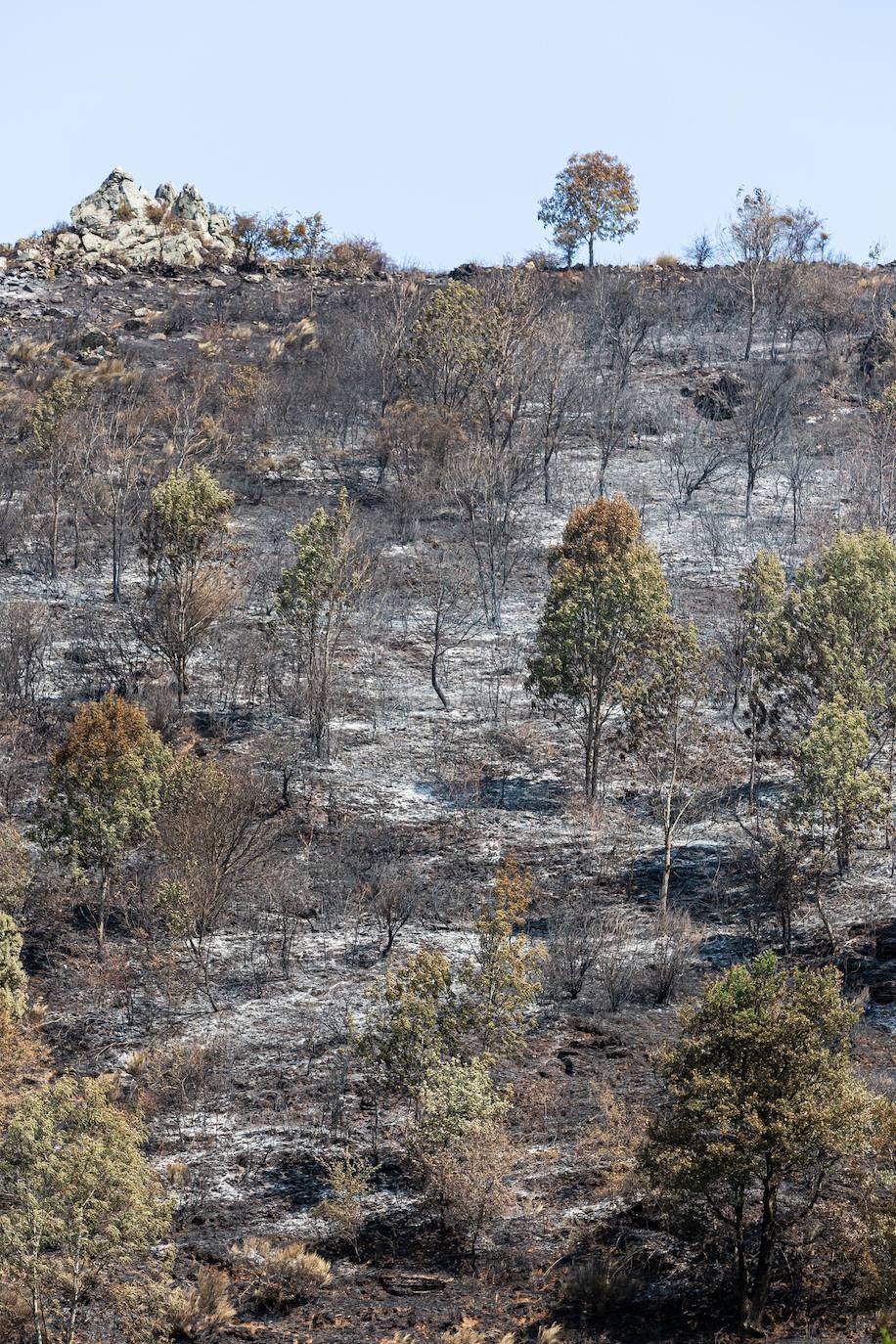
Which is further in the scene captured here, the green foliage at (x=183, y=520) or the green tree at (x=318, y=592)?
Answer: the green foliage at (x=183, y=520)

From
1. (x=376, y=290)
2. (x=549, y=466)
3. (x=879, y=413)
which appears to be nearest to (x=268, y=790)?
(x=549, y=466)

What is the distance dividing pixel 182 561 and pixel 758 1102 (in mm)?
25782

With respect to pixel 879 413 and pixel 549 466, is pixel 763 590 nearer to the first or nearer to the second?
pixel 549 466

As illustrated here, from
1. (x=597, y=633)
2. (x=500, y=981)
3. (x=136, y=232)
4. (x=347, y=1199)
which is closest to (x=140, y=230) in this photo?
(x=136, y=232)

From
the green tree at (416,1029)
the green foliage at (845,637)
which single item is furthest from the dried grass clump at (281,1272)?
the green foliage at (845,637)

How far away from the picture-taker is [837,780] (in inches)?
1130

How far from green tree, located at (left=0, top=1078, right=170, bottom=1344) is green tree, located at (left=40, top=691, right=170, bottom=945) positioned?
35.1 ft

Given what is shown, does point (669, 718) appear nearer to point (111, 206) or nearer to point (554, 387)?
point (554, 387)

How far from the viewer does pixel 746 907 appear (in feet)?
105

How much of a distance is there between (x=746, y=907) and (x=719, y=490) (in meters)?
28.0

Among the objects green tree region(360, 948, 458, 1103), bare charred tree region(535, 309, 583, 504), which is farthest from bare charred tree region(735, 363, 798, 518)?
green tree region(360, 948, 458, 1103)

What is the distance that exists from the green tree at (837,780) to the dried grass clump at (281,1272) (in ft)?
43.9

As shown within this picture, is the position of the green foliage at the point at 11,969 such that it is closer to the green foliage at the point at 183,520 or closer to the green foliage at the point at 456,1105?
the green foliage at the point at 456,1105

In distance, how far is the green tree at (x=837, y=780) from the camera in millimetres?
28703
